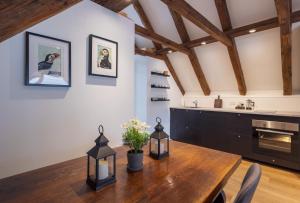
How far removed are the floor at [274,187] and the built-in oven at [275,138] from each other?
32 cm

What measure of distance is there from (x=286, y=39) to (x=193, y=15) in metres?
1.57

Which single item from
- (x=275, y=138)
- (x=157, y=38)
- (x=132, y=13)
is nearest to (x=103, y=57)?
(x=157, y=38)

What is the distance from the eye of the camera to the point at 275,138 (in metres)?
3.08

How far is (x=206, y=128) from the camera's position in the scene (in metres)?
3.99

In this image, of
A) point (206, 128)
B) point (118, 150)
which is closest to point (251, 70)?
point (206, 128)

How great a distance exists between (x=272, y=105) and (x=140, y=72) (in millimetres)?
3104

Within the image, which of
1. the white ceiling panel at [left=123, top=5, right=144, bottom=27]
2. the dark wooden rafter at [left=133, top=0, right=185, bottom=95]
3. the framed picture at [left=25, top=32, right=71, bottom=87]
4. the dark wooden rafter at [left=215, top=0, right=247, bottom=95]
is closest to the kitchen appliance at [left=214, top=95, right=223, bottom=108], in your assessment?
the dark wooden rafter at [left=215, top=0, right=247, bottom=95]

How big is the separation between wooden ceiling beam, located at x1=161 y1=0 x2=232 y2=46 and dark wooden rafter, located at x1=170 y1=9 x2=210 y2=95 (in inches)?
38.8

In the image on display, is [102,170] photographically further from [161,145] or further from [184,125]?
[184,125]

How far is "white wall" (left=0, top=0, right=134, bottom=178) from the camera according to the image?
1.59m

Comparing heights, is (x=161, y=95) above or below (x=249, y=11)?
below

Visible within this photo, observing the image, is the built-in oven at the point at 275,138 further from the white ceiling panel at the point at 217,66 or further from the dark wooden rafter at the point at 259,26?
the dark wooden rafter at the point at 259,26

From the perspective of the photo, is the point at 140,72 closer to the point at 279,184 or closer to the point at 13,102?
the point at 13,102

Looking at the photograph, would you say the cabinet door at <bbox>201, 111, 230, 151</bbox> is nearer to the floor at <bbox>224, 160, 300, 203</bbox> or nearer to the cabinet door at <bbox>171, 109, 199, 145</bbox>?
the cabinet door at <bbox>171, 109, 199, 145</bbox>
